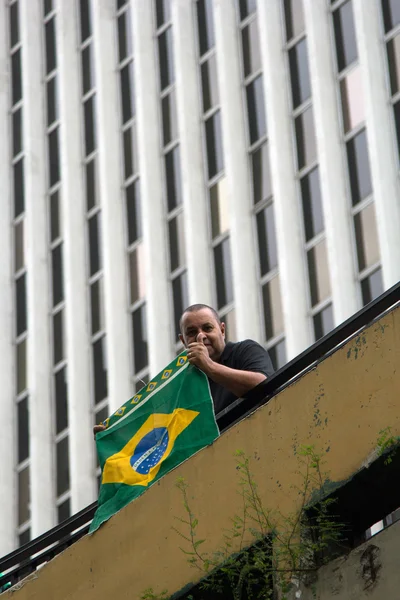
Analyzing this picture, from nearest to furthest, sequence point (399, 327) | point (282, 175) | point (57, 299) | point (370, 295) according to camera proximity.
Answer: point (399, 327) < point (370, 295) < point (282, 175) < point (57, 299)

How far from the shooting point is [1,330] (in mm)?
43375

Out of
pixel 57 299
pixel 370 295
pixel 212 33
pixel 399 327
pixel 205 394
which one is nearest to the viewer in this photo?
pixel 399 327

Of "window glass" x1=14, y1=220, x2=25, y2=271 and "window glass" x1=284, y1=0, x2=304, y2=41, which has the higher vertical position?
"window glass" x1=14, y1=220, x2=25, y2=271

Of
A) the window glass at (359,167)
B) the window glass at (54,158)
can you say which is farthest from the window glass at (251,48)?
the window glass at (54,158)

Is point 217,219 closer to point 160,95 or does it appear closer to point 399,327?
point 160,95

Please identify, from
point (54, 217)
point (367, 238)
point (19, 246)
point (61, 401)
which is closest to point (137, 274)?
point (61, 401)

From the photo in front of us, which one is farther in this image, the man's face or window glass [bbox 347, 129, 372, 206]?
window glass [bbox 347, 129, 372, 206]

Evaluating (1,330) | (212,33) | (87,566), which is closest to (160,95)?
(212,33)

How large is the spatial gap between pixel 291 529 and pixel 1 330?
3586cm

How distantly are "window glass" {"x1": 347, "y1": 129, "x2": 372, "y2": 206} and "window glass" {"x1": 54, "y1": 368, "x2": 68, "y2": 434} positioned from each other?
11370 millimetres

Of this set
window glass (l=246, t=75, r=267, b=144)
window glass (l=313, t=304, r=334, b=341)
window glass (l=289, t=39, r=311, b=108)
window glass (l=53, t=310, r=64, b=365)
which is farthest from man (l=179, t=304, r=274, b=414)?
window glass (l=53, t=310, r=64, b=365)

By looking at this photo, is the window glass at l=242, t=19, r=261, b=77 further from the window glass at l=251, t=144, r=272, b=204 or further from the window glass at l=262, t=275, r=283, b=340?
the window glass at l=262, t=275, r=283, b=340

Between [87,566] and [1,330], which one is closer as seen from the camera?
[87,566]

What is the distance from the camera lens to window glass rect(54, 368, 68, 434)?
41.2 m
